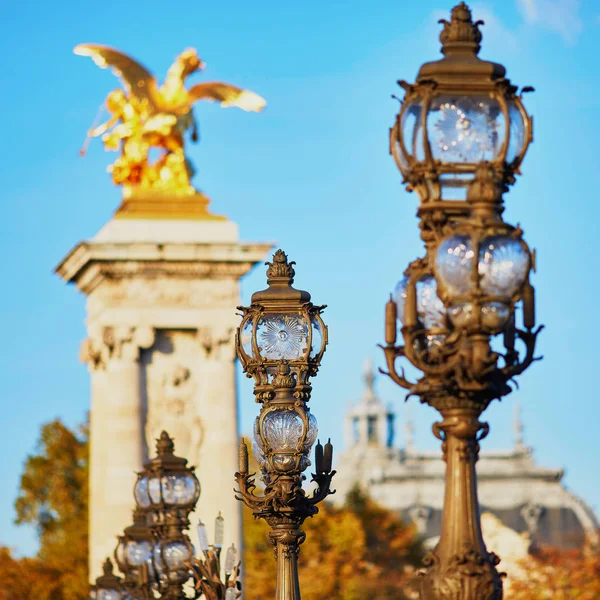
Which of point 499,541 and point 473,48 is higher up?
point 499,541

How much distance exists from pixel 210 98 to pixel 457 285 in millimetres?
37561

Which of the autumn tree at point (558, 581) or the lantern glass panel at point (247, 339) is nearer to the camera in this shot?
the lantern glass panel at point (247, 339)

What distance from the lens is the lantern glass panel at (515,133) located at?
13875 millimetres

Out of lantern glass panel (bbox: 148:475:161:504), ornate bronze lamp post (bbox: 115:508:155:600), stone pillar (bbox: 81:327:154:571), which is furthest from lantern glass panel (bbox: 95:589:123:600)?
stone pillar (bbox: 81:327:154:571)

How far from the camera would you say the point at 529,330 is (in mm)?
13703

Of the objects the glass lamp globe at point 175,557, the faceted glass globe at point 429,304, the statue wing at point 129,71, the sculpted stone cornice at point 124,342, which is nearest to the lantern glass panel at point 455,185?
the faceted glass globe at point 429,304

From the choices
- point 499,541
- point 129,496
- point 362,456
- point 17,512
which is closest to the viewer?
point 129,496

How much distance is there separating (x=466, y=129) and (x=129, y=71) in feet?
120

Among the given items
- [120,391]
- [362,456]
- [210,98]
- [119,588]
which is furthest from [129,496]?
[362,456]

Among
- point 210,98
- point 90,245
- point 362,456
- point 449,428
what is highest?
point 362,456

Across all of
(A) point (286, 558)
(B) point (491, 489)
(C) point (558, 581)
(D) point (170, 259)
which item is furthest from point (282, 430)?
(B) point (491, 489)

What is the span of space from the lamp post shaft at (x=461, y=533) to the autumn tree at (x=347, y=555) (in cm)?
6169

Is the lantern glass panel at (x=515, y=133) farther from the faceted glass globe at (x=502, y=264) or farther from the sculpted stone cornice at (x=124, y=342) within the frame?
the sculpted stone cornice at (x=124, y=342)

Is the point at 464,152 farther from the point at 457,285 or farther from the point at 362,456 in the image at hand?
the point at 362,456
